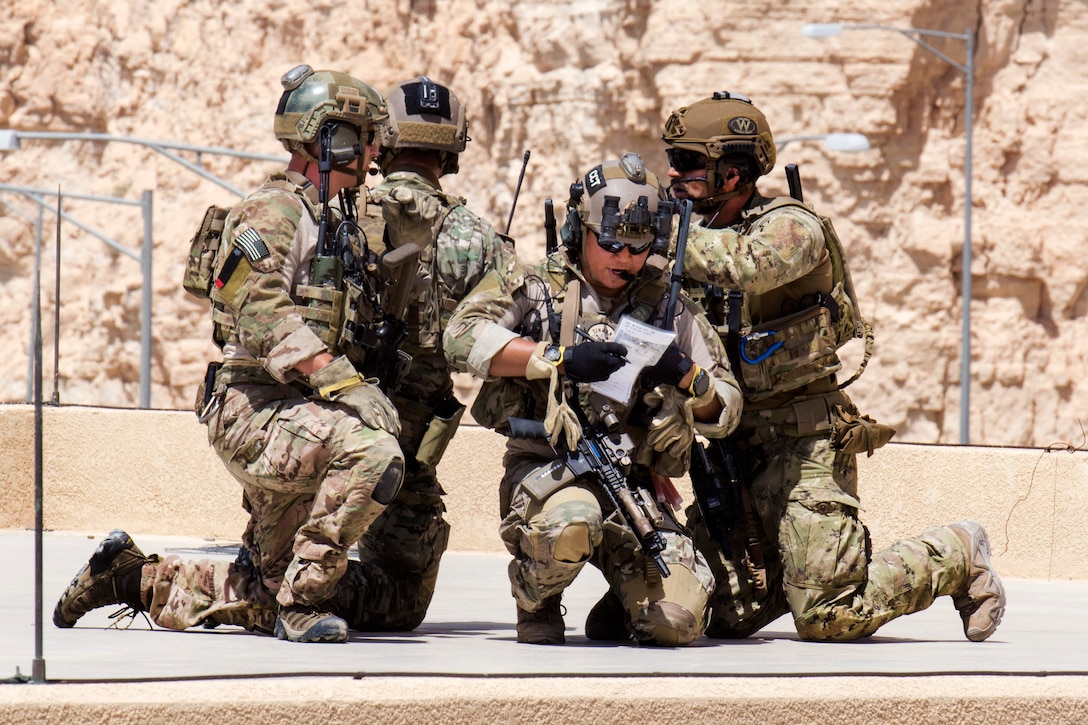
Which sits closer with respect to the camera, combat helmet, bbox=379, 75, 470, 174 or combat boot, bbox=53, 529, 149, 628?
combat boot, bbox=53, 529, 149, 628

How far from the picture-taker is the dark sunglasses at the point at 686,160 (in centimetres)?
682

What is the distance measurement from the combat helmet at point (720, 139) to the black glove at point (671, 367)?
0.97 meters

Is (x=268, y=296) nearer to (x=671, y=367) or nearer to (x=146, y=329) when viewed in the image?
(x=671, y=367)

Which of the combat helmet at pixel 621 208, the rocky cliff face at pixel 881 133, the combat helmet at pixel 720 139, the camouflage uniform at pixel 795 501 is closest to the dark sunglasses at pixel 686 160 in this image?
the combat helmet at pixel 720 139

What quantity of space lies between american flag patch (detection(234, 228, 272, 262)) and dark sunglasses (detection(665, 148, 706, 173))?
1.67 meters

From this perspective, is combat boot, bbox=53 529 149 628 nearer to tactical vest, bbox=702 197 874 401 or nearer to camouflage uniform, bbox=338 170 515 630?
camouflage uniform, bbox=338 170 515 630

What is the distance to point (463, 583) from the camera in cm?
950

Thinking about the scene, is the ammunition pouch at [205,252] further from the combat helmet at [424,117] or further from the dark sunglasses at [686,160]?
the dark sunglasses at [686,160]

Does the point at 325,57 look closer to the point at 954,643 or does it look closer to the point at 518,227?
the point at 518,227

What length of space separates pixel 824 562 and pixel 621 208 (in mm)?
1513

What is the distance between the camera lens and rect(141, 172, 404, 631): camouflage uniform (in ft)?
19.4

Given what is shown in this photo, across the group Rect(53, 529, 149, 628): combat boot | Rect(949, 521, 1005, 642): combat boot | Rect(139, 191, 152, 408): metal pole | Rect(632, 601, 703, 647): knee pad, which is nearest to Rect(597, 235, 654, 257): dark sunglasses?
Rect(632, 601, 703, 647): knee pad

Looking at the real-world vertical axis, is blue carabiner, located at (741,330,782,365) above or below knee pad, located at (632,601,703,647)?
above

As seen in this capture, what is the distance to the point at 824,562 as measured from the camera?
657cm
